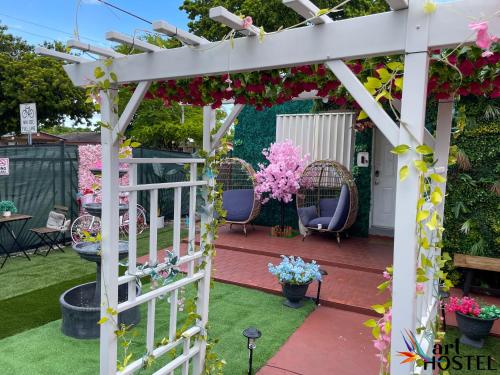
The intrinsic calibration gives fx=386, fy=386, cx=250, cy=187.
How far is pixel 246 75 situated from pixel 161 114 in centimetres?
1368

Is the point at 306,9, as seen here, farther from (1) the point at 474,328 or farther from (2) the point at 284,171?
(2) the point at 284,171

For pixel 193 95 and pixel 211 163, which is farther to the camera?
pixel 211 163

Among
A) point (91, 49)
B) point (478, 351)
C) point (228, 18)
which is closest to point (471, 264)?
point (478, 351)

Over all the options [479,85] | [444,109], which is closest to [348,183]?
[444,109]

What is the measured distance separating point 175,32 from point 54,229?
5.23 metres

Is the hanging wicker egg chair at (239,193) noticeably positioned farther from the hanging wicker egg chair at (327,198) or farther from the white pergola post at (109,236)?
the white pergola post at (109,236)

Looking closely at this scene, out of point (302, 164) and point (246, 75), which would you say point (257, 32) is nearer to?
point (246, 75)

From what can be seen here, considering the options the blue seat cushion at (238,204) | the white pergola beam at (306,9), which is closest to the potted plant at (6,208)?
the blue seat cushion at (238,204)

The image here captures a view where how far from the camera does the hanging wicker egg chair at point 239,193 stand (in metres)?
6.77

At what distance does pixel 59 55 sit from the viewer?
195 centimetres

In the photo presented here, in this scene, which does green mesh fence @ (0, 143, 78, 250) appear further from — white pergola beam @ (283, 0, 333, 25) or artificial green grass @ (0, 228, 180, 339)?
white pergola beam @ (283, 0, 333, 25)

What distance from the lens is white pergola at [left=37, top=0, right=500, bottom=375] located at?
1328mm

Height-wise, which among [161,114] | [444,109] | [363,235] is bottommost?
[363,235]

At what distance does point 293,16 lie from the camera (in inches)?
455
